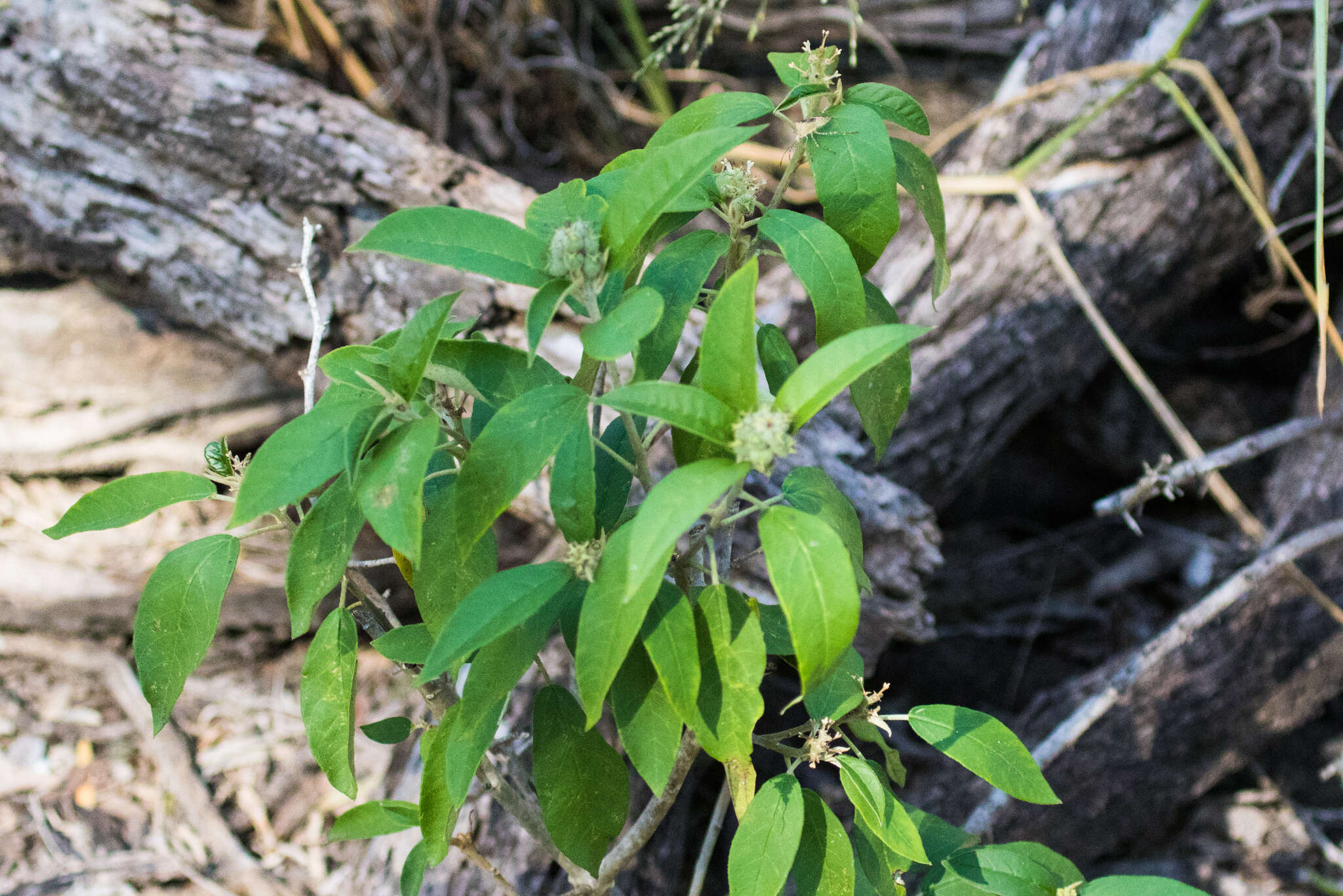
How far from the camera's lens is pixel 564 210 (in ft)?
2.02

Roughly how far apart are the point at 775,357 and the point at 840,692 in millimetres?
319

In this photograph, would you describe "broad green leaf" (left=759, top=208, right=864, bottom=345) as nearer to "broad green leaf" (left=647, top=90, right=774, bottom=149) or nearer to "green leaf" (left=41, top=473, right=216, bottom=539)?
"broad green leaf" (left=647, top=90, right=774, bottom=149)

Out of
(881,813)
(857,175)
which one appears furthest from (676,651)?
(857,175)

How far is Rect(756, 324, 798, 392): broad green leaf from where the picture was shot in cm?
70

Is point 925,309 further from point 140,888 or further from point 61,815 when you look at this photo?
point 61,815

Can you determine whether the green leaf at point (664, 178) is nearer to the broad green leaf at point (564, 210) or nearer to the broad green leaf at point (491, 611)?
the broad green leaf at point (564, 210)

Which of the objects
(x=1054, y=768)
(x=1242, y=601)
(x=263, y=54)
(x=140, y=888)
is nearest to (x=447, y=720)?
(x=1054, y=768)

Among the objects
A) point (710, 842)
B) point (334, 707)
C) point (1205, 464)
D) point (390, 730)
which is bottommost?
point (710, 842)

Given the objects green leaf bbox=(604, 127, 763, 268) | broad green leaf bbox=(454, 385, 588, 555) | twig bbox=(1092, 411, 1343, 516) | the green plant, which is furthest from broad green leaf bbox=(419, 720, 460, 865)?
twig bbox=(1092, 411, 1343, 516)

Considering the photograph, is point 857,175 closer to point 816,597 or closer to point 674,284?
point 674,284

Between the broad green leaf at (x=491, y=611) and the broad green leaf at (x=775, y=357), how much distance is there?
25 centimetres

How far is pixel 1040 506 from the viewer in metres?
2.20

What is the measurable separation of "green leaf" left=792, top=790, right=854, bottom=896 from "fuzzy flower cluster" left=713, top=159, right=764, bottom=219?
51 centimetres

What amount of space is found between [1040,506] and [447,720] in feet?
6.27
